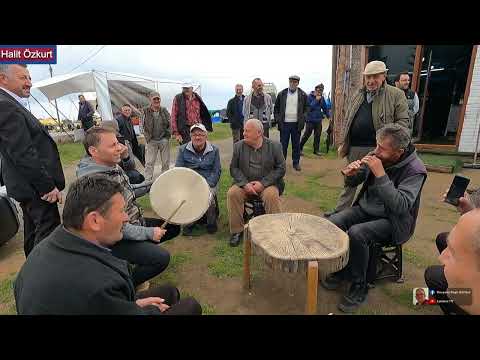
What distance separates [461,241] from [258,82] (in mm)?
5585

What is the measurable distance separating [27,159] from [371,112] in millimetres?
Answer: 3519

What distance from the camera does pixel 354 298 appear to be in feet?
8.03

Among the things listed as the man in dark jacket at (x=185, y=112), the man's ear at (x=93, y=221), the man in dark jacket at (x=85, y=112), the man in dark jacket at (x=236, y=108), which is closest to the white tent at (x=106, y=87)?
the man in dark jacket at (x=85, y=112)

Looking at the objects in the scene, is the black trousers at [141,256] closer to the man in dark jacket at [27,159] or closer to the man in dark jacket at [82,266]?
the man in dark jacket at [27,159]

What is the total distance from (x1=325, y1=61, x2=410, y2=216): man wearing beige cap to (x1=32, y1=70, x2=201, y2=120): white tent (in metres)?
9.52

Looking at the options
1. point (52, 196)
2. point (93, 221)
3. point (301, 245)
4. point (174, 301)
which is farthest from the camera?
point (52, 196)

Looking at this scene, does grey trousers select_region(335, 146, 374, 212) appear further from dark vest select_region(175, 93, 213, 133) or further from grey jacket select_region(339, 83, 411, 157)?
dark vest select_region(175, 93, 213, 133)

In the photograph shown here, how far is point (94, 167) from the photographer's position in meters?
2.28

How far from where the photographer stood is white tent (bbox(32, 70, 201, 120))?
11.0 metres

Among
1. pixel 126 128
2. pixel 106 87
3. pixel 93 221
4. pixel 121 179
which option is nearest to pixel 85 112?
pixel 106 87

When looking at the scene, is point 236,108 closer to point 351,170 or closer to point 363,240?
point 351,170

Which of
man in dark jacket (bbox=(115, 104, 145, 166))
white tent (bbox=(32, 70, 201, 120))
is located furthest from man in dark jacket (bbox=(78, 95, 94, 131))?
man in dark jacket (bbox=(115, 104, 145, 166))
